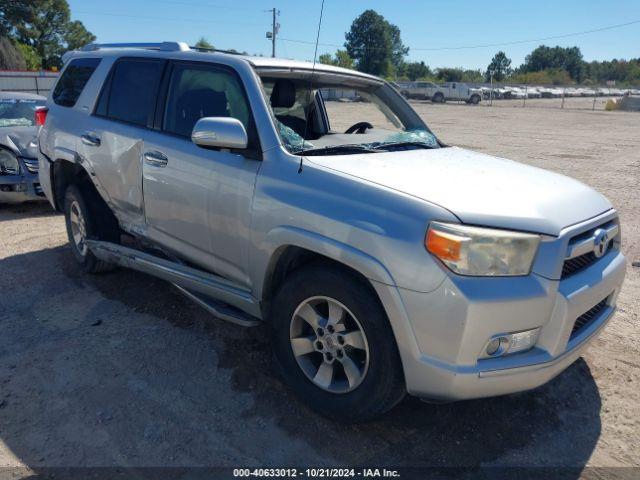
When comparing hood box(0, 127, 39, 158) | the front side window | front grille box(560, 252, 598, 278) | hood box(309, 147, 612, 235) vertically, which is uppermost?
hood box(309, 147, 612, 235)

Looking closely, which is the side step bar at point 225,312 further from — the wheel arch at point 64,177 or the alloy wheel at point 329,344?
the wheel arch at point 64,177

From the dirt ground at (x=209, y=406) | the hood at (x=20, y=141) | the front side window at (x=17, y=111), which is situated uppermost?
the front side window at (x=17, y=111)

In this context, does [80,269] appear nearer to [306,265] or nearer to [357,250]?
[306,265]

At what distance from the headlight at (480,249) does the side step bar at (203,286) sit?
136 cm

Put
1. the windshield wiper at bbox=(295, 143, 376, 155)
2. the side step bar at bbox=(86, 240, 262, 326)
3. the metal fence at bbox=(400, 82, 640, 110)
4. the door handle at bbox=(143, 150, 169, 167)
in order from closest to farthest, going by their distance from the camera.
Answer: the windshield wiper at bbox=(295, 143, 376, 155) < the side step bar at bbox=(86, 240, 262, 326) < the door handle at bbox=(143, 150, 169, 167) < the metal fence at bbox=(400, 82, 640, 110)

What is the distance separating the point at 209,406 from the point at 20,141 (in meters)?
6.15

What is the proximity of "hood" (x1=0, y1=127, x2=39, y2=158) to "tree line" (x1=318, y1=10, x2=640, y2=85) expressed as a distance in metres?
32.6

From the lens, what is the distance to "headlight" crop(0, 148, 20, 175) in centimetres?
729

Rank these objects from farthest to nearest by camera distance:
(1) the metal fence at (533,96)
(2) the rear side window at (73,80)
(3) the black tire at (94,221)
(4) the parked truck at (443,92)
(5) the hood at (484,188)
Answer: (4) the parked truck at (443,92) < (1) the metal fence at (533,96) < (2) the rear side window at (73,80) < (3) the black tire at (94,221) < (5) the hood at (484,188)

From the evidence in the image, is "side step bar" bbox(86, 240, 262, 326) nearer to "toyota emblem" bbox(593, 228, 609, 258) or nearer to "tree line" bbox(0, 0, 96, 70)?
"toyota emblem" bbox(593, 228, 609, 258)

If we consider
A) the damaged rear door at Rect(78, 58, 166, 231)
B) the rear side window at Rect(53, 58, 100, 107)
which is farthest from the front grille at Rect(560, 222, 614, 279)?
the rear side window at Rect(53, 58, 100, 107)

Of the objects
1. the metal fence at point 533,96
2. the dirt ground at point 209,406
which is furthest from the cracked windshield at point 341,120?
the metal fence at point 533,96

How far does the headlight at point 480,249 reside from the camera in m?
2.40

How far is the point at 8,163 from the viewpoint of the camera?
732cm
